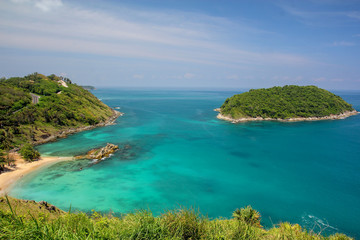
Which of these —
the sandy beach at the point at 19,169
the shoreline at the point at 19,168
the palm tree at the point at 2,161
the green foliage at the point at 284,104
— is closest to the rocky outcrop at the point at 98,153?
the shoreline at the point at 19,168

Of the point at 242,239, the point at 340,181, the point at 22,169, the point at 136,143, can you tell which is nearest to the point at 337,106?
the point at 340,181

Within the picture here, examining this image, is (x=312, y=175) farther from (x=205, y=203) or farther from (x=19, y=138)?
(x=19, y=138)

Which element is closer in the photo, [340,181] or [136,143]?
[340,181]

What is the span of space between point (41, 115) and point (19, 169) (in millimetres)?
26886

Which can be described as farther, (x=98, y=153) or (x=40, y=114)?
(x=40, y=114)

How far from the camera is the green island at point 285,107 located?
96444 mm

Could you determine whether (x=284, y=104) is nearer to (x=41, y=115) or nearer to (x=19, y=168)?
(x=41, y=115)

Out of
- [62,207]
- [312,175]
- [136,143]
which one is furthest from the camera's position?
[136,143]

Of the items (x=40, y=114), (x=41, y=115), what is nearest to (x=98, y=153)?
(x=41, y=115)

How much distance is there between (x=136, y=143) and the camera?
56656mm

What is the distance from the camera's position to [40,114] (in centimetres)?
5847

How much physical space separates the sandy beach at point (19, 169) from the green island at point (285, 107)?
72.5 metres

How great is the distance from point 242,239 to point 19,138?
55.3 m

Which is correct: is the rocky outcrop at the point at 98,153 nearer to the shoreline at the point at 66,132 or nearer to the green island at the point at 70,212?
the green island at the point at 70,212
